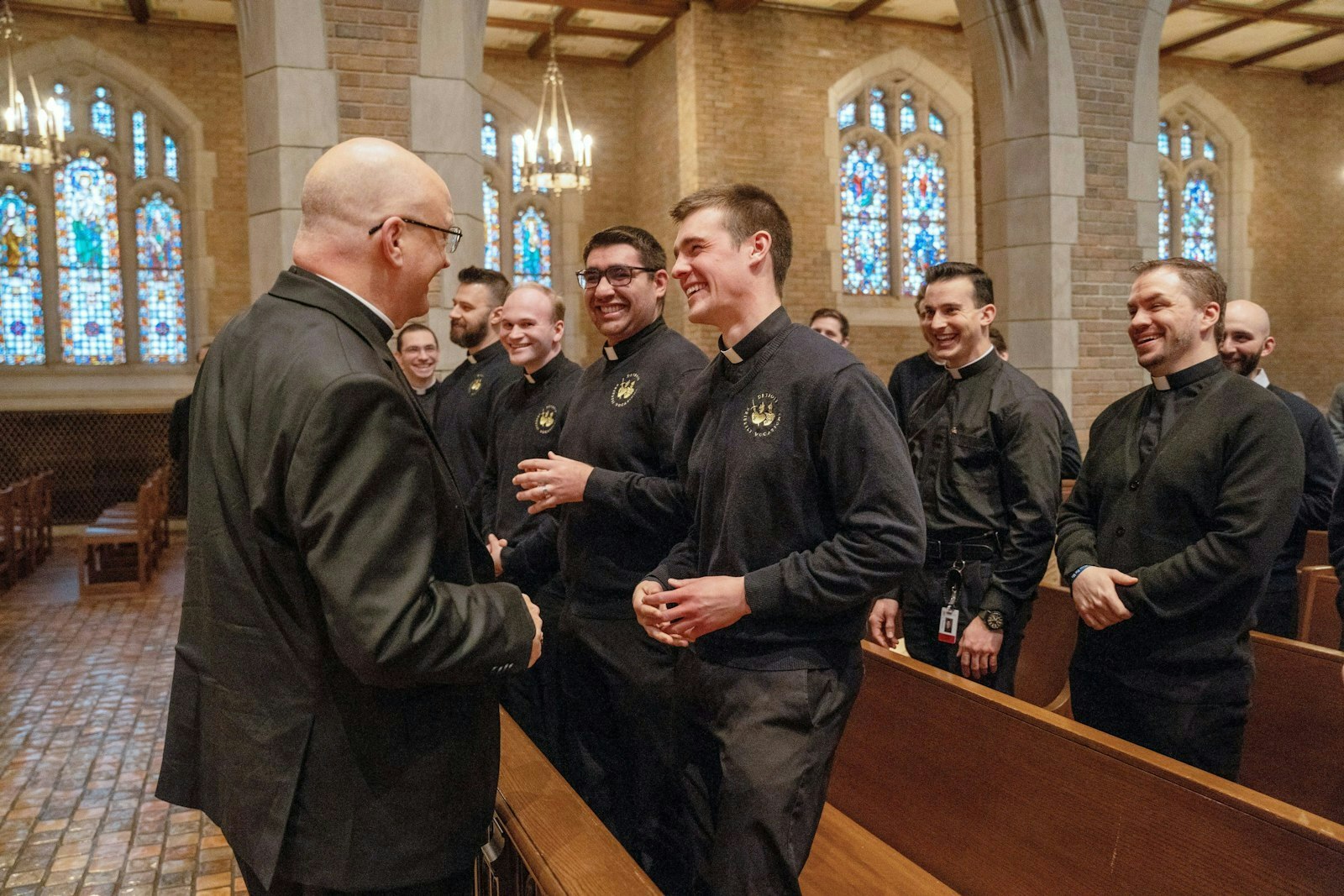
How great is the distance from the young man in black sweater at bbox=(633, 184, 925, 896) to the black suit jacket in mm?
496

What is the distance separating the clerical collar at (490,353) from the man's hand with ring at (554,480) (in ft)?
6.10

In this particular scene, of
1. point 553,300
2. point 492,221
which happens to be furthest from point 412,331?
point 492,221

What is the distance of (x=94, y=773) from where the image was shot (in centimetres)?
398

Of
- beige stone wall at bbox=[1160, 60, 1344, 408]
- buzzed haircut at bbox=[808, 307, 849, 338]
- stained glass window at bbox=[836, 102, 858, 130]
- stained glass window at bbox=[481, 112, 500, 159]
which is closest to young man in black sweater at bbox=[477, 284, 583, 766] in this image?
buzzed haircut at bbox=[808, 307, 849, 338]

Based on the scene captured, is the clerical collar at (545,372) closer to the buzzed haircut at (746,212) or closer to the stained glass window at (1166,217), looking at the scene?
the buzzed haircut at (746,212)

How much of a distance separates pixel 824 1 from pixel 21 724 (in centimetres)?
1041

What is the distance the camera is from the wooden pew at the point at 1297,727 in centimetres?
259

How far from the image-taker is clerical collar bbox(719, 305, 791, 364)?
78.9 inches

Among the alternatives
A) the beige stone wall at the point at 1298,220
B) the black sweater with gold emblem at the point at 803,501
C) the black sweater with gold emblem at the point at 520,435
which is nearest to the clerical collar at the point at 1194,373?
the black sweater with gold emblem at the point at 803,501

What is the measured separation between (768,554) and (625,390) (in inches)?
36.9

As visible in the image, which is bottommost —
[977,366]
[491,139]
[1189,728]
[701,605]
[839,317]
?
[1189,728]

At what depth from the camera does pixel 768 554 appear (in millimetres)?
1904

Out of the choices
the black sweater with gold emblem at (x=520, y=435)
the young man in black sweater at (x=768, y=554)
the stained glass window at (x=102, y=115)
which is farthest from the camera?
the stained glass window at (x=102, y=115)

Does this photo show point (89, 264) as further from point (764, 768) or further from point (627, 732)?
point (764, 768)
